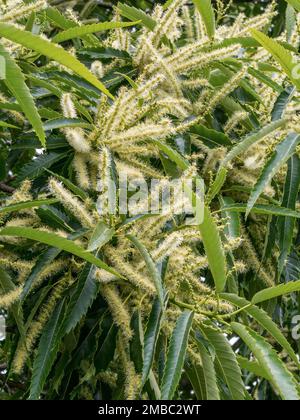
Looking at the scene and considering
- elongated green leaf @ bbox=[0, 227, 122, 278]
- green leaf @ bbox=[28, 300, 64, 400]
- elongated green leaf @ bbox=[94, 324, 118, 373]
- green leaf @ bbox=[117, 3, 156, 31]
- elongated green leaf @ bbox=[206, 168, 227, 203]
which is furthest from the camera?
green leaf @ bbox=[117, 3, 156, 31]

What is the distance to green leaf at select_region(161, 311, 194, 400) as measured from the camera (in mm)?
1282

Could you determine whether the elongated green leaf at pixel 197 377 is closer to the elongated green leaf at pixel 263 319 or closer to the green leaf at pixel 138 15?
the elongated green leaf at pixel 263 319

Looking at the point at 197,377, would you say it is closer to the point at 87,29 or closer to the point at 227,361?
the point at 227,361

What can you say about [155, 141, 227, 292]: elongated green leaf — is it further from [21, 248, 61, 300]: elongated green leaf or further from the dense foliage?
[21, 248, 61, 300]: elongated green leaf

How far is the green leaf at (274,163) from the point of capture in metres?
1.50

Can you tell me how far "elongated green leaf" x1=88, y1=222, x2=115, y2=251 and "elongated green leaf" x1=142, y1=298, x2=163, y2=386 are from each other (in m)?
0.16

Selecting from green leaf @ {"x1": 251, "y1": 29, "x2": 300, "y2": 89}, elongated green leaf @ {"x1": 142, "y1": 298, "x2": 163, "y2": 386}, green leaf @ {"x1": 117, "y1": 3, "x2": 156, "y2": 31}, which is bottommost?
elongated green leaf @ {"x1": 142, "y1": 298, "x2": 163, "y2": 386}

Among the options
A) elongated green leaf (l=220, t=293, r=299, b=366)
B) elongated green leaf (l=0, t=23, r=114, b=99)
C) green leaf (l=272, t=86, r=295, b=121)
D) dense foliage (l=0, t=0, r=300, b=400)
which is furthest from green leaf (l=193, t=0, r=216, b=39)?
elongated green leaf (l=220, t=293, r=299, b=366)

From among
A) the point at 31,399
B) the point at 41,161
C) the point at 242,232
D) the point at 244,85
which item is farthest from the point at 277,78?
the point at 31,399

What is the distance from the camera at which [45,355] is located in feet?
4.89

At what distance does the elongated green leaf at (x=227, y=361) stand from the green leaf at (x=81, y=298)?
0.73 feet

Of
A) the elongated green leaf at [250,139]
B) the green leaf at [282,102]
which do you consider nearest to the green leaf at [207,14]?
the green leaf at [282,102]

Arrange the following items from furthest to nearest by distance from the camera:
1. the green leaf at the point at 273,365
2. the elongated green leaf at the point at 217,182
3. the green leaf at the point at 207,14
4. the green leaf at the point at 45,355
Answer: the green leaf at the point at 207,14, the elongated green leaf at the point at 217,182, the green leaf at the point at 45,355, the green leaf at the point at 273,365

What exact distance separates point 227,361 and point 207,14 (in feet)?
2.78
